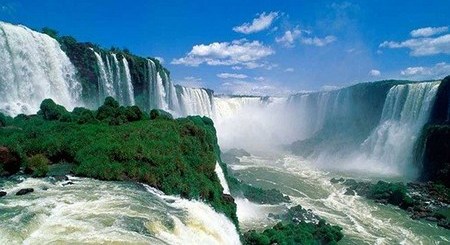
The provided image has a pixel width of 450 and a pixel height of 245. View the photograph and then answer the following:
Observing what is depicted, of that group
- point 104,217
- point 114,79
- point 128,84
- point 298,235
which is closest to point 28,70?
point 114,79

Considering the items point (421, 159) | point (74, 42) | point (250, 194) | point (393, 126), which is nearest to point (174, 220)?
point (250, 194)

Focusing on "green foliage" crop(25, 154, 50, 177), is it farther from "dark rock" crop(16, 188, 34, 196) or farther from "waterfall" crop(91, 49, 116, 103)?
"waterfall" crop(91, 49, 116, 103)

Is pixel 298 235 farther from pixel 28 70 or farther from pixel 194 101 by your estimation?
pixel 194 101

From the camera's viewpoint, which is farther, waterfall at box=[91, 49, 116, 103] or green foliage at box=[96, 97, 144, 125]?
waterfall at box=[91, 49, 116, 103]

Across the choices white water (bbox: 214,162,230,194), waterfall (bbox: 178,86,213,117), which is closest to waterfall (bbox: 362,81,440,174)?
waterfall (bbox: 178,86,213,117)

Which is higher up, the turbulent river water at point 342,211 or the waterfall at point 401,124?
the waterfall at point 401,124

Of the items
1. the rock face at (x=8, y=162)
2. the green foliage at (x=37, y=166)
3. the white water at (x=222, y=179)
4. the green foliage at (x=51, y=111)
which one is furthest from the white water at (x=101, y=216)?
the green foliage at (x=51, y=111)

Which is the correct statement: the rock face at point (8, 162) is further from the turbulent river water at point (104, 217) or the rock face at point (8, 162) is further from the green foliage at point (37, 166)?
the turbulent river water at point (104, 217)

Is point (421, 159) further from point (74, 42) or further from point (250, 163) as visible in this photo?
point (74, 42)
